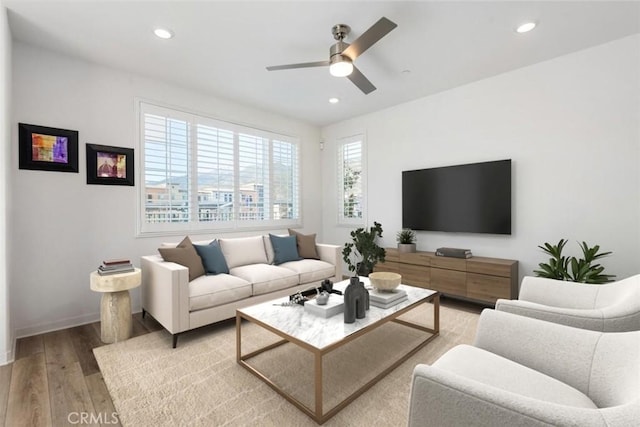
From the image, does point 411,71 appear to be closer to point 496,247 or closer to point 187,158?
point 496,247

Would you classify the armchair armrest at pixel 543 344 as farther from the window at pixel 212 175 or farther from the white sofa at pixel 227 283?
the window at pixel 212 175

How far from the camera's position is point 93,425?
1602mm

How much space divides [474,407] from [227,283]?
2.43m

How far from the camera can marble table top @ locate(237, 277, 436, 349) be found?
176 centimetres

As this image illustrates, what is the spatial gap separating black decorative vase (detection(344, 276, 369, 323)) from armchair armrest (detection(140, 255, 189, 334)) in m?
1.46

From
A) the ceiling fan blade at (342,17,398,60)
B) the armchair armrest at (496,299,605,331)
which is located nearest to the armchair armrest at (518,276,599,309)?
the armchair armrest at (496,299,605,331)

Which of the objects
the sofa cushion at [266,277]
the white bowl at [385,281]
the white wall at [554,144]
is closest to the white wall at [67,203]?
the sofa cushion at [266,277]

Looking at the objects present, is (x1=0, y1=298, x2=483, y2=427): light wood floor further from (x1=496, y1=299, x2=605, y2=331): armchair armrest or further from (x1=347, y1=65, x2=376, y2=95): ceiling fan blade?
(x1=347, y1=65, x2=376, y2=95): ceiling fan blade

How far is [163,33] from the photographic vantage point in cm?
255

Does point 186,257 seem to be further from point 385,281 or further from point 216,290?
point 385,281

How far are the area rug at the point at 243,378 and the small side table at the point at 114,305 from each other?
0.13m

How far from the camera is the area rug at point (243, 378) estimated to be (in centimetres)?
166

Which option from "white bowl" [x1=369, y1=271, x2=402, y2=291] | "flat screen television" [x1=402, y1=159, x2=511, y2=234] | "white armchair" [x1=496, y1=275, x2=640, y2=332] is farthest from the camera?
"flat screen television" [x1=402, y1=159, x2=511, y2=234]

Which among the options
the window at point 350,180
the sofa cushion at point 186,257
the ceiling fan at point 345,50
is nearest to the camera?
the ceiling fan at point 345,50
